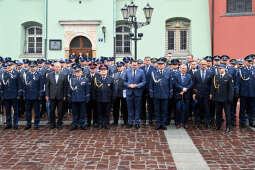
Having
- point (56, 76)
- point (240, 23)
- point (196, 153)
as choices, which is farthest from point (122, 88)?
point (240, 23)

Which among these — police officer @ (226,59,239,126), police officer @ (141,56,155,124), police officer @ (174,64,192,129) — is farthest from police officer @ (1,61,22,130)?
police officer @ (226,59,239,126)

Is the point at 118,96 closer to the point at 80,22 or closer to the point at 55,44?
the point at 80,22

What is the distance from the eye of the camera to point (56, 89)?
9094 millimetres

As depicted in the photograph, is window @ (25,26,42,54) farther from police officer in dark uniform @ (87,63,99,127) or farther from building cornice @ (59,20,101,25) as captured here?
police officer in dark uniform @ (87,63,99,127)

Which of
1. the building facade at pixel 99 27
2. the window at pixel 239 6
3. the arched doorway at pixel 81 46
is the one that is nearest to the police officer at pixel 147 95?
A: the building facade at pixel 99 27

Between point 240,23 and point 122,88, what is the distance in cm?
1103

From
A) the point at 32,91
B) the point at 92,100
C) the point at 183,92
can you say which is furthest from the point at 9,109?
the point at 183,92

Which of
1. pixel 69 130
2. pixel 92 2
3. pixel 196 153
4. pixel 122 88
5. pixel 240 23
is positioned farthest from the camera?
pixel 92 2

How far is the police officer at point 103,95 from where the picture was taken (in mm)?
9203

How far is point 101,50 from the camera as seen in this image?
19.1 m

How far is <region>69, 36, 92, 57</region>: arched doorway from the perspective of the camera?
19.6 meters

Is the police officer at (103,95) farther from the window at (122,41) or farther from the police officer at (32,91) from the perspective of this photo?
the window at (122,41)

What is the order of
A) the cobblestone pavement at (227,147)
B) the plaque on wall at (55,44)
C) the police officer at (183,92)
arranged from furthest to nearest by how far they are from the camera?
the plaque on wall at (55,44) → the police officer at (183,92) → the cobblestone pavement at (227,147)

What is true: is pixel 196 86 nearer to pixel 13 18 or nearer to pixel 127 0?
pixel 127 0
